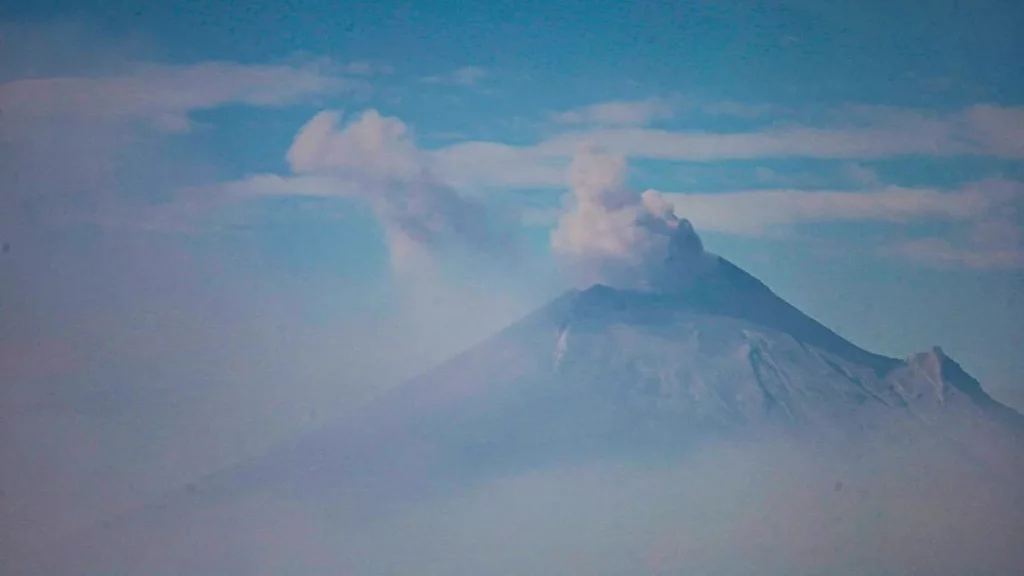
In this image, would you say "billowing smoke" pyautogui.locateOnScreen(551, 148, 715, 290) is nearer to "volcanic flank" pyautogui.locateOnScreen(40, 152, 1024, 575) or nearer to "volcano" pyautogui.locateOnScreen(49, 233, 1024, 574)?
"volcanic flank" pyautogui.locateOnScreen(40, 152, 1024, 575)

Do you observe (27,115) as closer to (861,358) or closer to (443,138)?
(443,138)

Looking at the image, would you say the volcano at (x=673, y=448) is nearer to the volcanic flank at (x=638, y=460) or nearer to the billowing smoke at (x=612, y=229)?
the volcanic flank at (x=638, y=460)

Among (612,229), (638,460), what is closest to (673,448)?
(638,460)

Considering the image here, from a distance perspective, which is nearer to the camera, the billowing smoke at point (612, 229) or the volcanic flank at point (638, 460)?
the volcanic flank at point (638, 460)

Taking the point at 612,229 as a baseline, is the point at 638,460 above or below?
below

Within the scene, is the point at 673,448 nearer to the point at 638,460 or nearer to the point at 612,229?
the point at 638,460

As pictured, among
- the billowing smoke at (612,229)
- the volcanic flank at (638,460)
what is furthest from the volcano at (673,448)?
the billowing smoke at (612,229)

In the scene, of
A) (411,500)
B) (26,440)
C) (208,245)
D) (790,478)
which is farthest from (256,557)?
(790,478)
